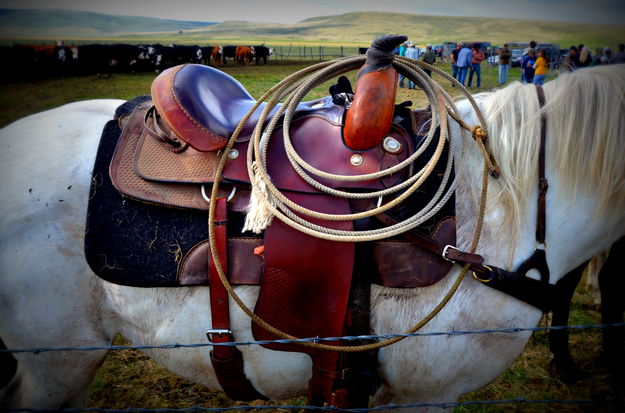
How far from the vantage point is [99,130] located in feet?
5.41

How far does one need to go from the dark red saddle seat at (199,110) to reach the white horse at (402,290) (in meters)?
0.43

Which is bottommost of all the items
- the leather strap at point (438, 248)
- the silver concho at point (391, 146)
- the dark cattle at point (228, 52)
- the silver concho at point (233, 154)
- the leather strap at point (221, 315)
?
the leather strap at point (221, 315)

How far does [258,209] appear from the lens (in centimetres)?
129

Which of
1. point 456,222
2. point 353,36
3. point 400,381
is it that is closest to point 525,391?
point 400,381

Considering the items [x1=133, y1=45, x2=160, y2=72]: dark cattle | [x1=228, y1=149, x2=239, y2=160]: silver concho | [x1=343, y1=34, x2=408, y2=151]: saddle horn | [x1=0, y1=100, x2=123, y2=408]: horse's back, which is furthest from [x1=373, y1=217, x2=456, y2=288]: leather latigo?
[x1=133, y1=45, x2=160, y2=72]: dark cattle

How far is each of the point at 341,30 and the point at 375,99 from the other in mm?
100972

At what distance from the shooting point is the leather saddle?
130 cm

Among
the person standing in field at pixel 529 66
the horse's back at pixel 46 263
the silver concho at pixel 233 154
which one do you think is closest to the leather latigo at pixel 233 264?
the silver concho at pixel 233 154

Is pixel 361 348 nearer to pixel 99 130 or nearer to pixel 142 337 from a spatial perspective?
pixel 142 337

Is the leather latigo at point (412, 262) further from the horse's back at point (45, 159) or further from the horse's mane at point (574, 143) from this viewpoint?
the horse's back at point (45, 159)

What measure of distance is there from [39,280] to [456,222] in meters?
1.57

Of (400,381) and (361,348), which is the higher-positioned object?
(361,348)

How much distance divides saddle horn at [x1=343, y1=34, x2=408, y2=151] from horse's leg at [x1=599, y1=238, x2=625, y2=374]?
2109 millimetres

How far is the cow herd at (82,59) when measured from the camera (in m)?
18.8
